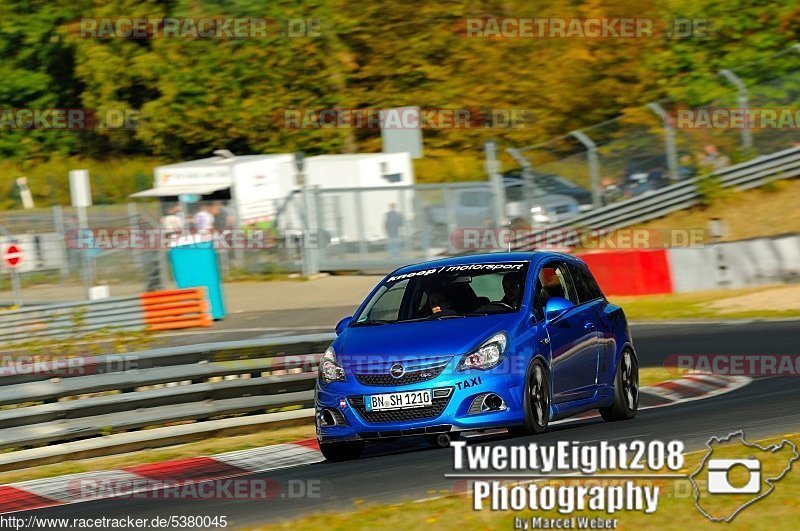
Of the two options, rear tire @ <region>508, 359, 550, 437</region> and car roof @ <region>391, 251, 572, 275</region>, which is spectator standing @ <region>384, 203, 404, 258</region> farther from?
rear tire @ <region>508, 359, 550, 437</region>

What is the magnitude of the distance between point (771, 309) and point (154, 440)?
39.7ft

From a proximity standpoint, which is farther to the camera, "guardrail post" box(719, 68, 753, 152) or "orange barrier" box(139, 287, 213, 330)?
"guardrail post" box(719, 68, 753, 152)

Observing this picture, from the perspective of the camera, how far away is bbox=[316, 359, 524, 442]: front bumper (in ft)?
31.7

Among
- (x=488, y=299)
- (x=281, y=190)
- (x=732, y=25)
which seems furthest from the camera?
(x=732, y=25)

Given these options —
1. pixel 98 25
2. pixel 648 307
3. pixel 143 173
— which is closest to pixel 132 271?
pixel 648 307

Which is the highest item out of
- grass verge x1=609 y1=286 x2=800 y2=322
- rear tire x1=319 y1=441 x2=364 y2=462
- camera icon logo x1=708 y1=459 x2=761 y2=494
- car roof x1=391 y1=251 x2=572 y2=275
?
car roof x1=391 y1=251 x2=572 y2=275

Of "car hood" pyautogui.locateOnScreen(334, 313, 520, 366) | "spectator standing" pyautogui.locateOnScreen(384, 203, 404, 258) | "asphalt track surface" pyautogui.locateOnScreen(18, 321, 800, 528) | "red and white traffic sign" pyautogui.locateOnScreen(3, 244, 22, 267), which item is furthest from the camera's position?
"spectator standing" pyautogui.locateOnScreen(384, 203, 404, 258)

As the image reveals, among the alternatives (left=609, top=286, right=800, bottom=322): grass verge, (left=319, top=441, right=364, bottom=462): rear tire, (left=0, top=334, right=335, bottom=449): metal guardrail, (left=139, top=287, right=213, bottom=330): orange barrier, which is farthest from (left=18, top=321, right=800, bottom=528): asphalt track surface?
(left=139, top=287, right=213, bottom=330): orange barrier

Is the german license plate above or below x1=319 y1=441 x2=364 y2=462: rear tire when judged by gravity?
above

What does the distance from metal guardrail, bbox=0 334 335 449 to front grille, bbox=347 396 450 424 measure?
9.35ft

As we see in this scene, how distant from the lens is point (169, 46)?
47.2 metres

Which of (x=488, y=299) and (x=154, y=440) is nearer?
(x=488, y=299)

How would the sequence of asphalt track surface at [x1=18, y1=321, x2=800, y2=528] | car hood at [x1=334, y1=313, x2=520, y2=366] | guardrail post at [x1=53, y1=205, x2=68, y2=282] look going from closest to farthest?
asphalt track surface at [x1=18, y1=321, x2=800, y2=528] → car hood at [x1=334, y1=313, x2=520, y2=366] → guardrail post at [x1=53, y1=205, x2=68, y2=282]

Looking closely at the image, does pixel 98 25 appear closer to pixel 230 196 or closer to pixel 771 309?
pixel 230 196
